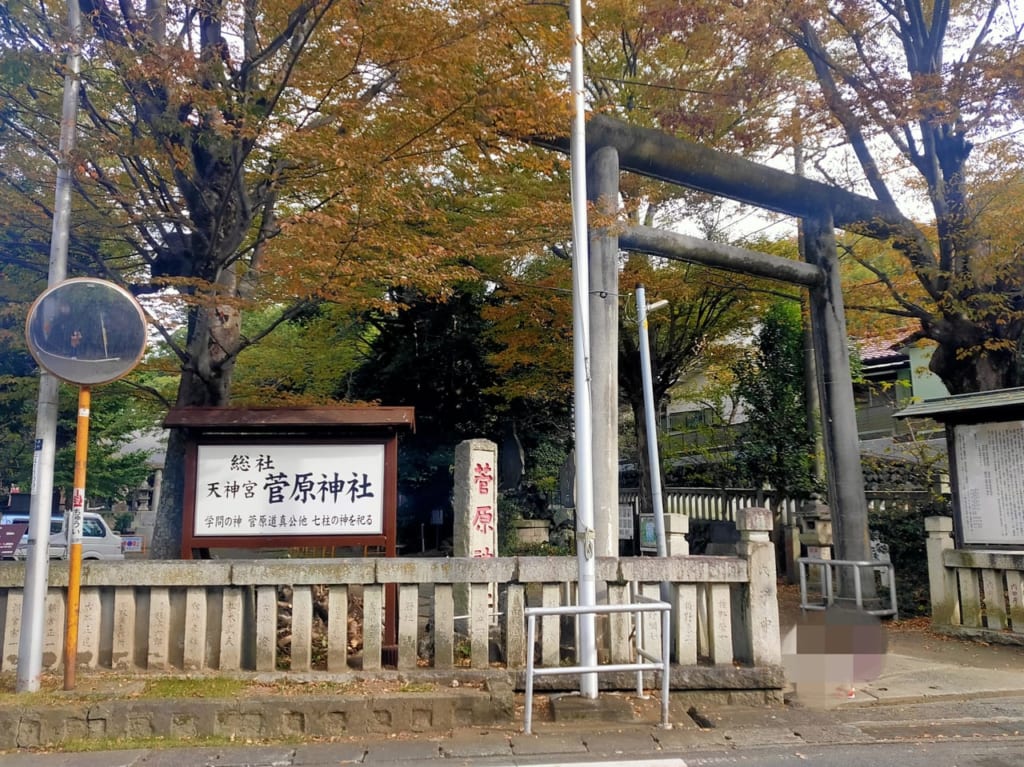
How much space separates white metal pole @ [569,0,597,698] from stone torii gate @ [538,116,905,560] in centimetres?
161

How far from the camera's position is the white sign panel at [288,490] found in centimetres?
691

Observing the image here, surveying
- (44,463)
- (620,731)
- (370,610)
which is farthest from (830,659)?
(44,463)

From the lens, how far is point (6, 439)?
20594 mm

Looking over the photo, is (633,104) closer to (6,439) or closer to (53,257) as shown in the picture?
(53,257)

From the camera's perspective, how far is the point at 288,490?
23.0 ft

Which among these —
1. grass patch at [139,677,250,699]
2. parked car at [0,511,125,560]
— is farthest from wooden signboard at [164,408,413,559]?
parked car at [0,511,125,560]

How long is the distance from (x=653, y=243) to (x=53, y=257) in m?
6.83

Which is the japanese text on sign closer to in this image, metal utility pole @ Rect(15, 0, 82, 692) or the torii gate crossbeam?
the torii gate crossbeam

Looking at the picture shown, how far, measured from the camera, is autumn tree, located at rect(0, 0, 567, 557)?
7.63 metres

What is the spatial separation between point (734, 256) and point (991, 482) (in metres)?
4.43

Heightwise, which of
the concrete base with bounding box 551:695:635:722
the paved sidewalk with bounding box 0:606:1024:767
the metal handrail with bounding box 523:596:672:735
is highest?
the metal handrail with bounding box 523:596:672:735

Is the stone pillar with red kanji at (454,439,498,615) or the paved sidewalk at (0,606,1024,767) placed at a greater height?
the stone pillar with red kanji at (454,439,498,615)

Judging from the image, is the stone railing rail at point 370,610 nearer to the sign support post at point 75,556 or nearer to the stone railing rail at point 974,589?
the sign support post at point 75,556

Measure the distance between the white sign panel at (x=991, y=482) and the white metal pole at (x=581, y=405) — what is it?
575cm
